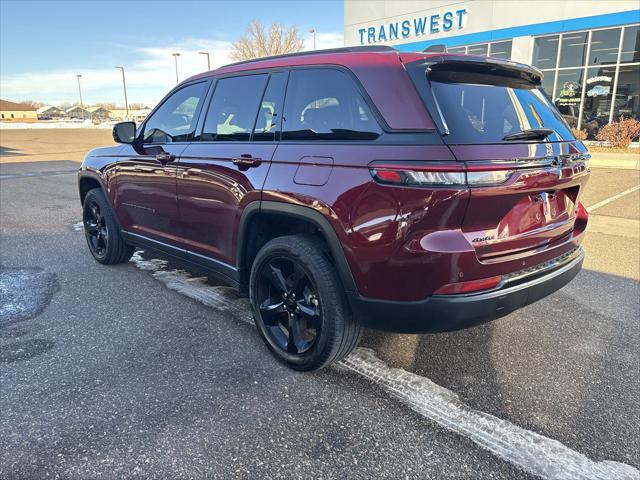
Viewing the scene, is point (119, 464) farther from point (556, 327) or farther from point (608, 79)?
point (608, 79)

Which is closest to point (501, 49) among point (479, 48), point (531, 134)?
point (479, 48)

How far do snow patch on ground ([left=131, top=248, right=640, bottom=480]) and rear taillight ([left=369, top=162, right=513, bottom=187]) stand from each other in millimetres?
1236

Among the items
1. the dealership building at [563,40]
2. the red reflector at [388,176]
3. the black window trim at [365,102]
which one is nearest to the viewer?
the red reflector at [388,176]

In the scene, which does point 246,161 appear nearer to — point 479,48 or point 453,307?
point 453,307

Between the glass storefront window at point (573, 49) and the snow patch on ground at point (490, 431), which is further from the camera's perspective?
the glass storefront window at point (573, 49)

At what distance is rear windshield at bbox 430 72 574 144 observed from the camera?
2.31 m

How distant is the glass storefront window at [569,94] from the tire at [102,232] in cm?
1743

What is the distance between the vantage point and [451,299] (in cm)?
228

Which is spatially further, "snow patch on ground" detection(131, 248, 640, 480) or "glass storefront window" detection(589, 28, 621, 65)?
"glass storefront window" detection(589, 28, 621, 65)

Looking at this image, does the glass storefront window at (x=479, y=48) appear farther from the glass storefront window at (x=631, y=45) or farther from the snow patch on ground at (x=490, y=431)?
the snow patch on ground at (x=490, y=431)

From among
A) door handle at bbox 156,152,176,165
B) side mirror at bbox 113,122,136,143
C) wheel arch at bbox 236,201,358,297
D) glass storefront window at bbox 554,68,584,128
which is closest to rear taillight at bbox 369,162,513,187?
wheel arch at bbox 236,201,358,297

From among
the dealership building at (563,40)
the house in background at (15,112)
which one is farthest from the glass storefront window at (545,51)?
the house in background at (15,112)

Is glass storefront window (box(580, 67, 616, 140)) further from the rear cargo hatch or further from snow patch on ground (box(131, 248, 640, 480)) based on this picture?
snow patch on ground (box(131, 248, 640, 480))

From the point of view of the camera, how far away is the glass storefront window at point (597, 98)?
16719 millimetres
